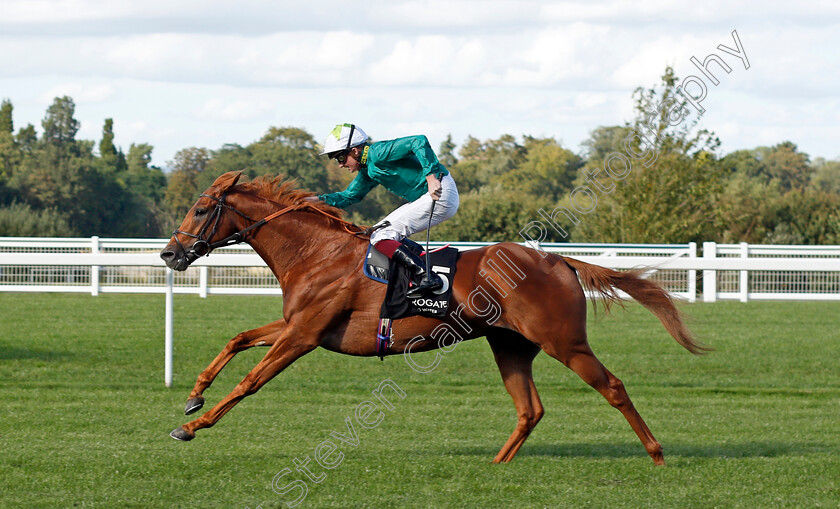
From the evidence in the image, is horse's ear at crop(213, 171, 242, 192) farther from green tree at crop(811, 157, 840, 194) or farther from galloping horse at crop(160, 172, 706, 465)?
green tree at crop(811, 157, 840, 194)

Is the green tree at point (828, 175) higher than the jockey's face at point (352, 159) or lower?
higher

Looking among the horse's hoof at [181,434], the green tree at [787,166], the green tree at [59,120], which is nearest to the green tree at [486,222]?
the horse's hoof at [181,434]

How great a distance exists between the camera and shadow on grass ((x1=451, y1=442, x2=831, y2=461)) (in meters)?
5.67

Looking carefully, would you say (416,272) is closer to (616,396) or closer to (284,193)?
(284,193)

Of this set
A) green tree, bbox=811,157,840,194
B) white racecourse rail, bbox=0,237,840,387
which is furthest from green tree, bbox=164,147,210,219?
green tree, bbox=811,157,840,194

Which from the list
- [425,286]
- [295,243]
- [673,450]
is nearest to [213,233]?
[295,243]

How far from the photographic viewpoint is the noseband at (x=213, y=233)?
5.37 meters

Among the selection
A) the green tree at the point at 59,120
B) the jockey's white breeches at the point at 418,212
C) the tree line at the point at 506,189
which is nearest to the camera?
the jockey's white breeches at the point at 418,212

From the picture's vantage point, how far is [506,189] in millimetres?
47688

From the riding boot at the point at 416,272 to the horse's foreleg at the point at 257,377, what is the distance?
2.09ft

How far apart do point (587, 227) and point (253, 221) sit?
19.6 metres

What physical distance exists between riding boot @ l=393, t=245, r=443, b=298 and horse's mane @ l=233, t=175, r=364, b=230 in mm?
482

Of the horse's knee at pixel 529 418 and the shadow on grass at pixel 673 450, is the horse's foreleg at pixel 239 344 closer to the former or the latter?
the shadow on grass at pixel 673 450

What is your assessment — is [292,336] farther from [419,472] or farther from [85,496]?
[85,496]
